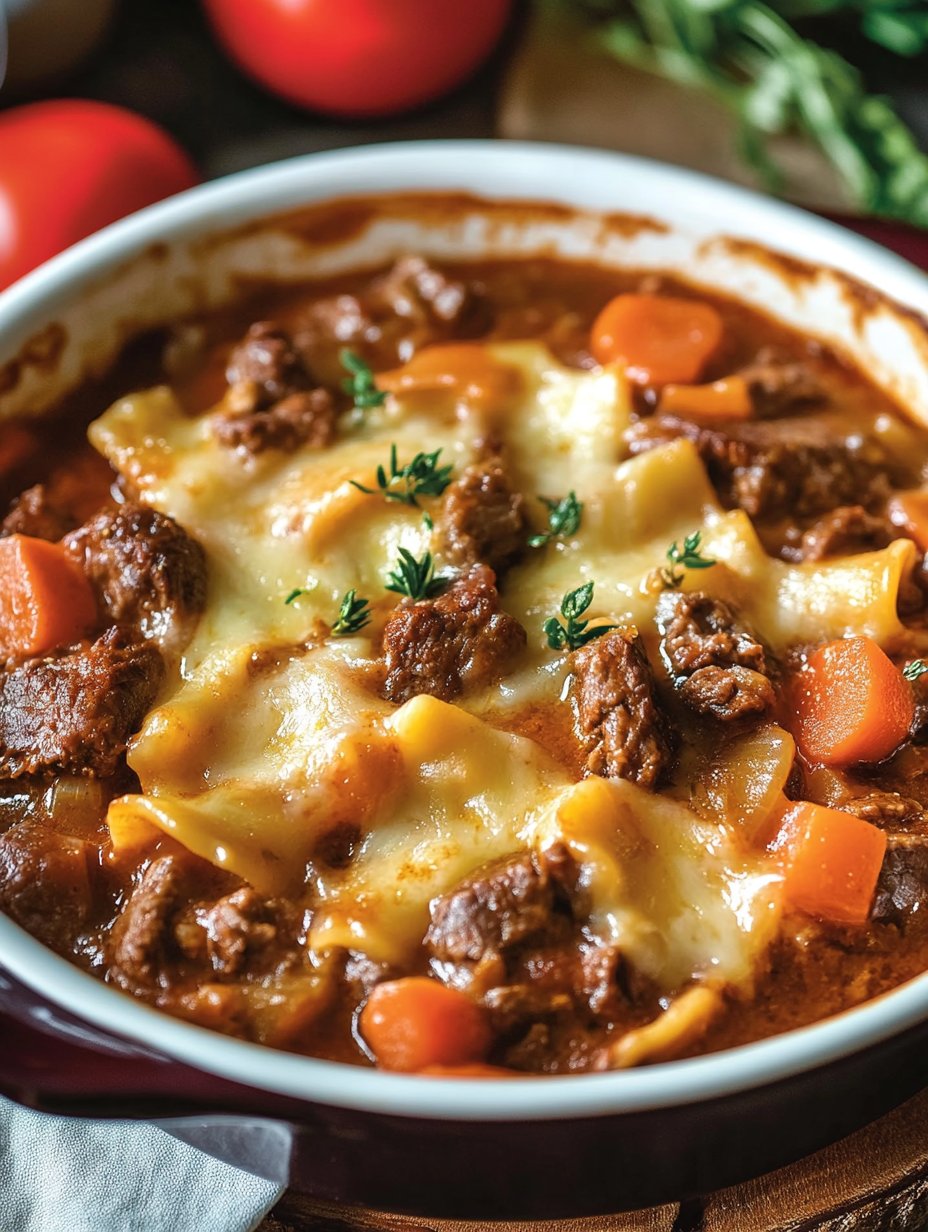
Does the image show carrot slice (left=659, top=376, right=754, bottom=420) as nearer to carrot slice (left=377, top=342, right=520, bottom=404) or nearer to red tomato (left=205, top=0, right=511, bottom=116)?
carrot slice (left=377, top=342, right=520, bottom=404)

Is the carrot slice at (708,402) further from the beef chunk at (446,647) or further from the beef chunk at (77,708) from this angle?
the beef chunk at (77,708)

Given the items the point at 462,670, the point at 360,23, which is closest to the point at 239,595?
the point at 462,670

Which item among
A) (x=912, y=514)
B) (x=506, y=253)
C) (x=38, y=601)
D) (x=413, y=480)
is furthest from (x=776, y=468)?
(x=38, y=601)

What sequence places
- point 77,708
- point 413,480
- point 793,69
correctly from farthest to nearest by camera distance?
1. point 793,69
2. point 413,480
3. point 77,708

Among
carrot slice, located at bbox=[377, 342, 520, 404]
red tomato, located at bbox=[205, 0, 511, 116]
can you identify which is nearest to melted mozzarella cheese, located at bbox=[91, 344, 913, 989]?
carrot slice, located at bbox=[377, 342, 520, 404]

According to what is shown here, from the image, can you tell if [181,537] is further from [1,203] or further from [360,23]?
[360,23]

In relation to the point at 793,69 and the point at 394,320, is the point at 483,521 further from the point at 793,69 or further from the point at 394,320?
the point at 793,69
